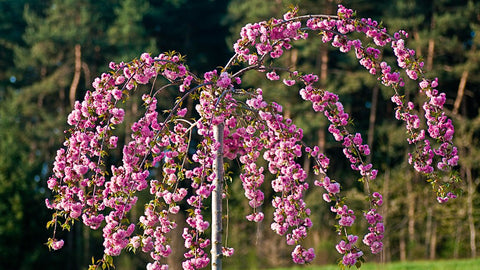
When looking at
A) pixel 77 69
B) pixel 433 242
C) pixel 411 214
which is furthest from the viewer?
pixel 77 69

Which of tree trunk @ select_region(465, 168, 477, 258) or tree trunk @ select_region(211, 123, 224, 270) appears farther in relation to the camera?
tree trunk @ select_region(465, 168, 477, 258)

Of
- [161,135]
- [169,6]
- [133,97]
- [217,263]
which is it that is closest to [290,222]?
[217,263]

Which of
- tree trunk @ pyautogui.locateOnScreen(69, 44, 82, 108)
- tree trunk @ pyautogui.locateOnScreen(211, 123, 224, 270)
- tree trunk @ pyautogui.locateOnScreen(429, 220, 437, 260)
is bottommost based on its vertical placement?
tree trunk @ pyautogui.locateOnScreen(211, 123, 224, 270)

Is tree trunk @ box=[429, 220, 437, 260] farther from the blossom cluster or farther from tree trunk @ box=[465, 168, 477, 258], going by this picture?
the blossom cluster

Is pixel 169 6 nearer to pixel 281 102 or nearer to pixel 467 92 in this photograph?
pixel 281 102

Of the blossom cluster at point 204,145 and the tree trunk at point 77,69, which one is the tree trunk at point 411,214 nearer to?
the tree trunk at point 77,69

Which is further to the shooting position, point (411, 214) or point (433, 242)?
point (433, 242)

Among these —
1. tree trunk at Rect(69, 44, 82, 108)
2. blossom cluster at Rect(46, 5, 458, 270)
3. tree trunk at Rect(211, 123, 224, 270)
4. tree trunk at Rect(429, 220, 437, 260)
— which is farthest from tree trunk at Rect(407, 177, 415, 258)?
tree trunk at Rect(211, 123, 224, 270)

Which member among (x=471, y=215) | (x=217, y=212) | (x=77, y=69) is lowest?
(x=217, y=212)

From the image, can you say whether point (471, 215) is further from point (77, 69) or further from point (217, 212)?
point (217, 212)

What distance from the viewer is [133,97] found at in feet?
54.6

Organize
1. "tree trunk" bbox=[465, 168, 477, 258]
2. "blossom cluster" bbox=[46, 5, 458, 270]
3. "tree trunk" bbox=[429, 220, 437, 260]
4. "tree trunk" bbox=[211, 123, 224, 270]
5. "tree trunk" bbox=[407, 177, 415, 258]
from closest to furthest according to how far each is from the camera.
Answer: "blossom cluster" bbox=[46, 5, 458, 270], "tree trunk" bbox=[211, 123, 224, 270], "tree trunk" bbox=[465, 168, 477, 258], "tree trunk" bbox=[407, 177, 415, 258], "tree trunk" bbox=[429, 220, 437, 260]

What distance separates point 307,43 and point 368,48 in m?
12.9

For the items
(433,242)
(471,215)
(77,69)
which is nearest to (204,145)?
(471,215)
